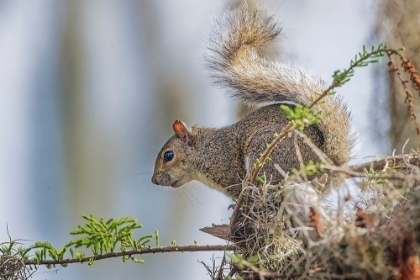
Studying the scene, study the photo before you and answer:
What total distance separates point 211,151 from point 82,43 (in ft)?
9.21

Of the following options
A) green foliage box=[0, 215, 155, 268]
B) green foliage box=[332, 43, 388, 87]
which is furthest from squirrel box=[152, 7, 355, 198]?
green foliage box=[332, 43, 388, 87]

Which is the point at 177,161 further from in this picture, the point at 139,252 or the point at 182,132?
the point at 139,252

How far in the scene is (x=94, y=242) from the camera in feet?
5.94

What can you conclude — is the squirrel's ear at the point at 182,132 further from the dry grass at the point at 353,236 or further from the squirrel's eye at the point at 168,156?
the dry grass at the point at 353,236

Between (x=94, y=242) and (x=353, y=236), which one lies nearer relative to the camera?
(x=353, y=236)

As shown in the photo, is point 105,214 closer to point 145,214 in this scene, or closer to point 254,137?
point 145,214

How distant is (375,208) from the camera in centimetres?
140

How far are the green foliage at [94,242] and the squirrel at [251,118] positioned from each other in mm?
818

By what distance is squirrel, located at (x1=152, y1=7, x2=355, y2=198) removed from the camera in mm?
2641

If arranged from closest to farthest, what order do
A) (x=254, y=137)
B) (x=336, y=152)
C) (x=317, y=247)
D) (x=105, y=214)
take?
(x=317, y=247)
(x=336, y=152)
(x=254, y=137)
(x=105, y=214)

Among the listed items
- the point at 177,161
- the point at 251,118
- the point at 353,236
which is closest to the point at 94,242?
the point at 353,236

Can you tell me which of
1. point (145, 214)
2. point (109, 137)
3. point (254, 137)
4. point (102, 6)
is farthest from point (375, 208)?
point (102, 6)

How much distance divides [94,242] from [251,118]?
1328 mm

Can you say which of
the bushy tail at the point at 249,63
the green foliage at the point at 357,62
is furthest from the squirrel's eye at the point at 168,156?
the green foliage at the point at 357,62
